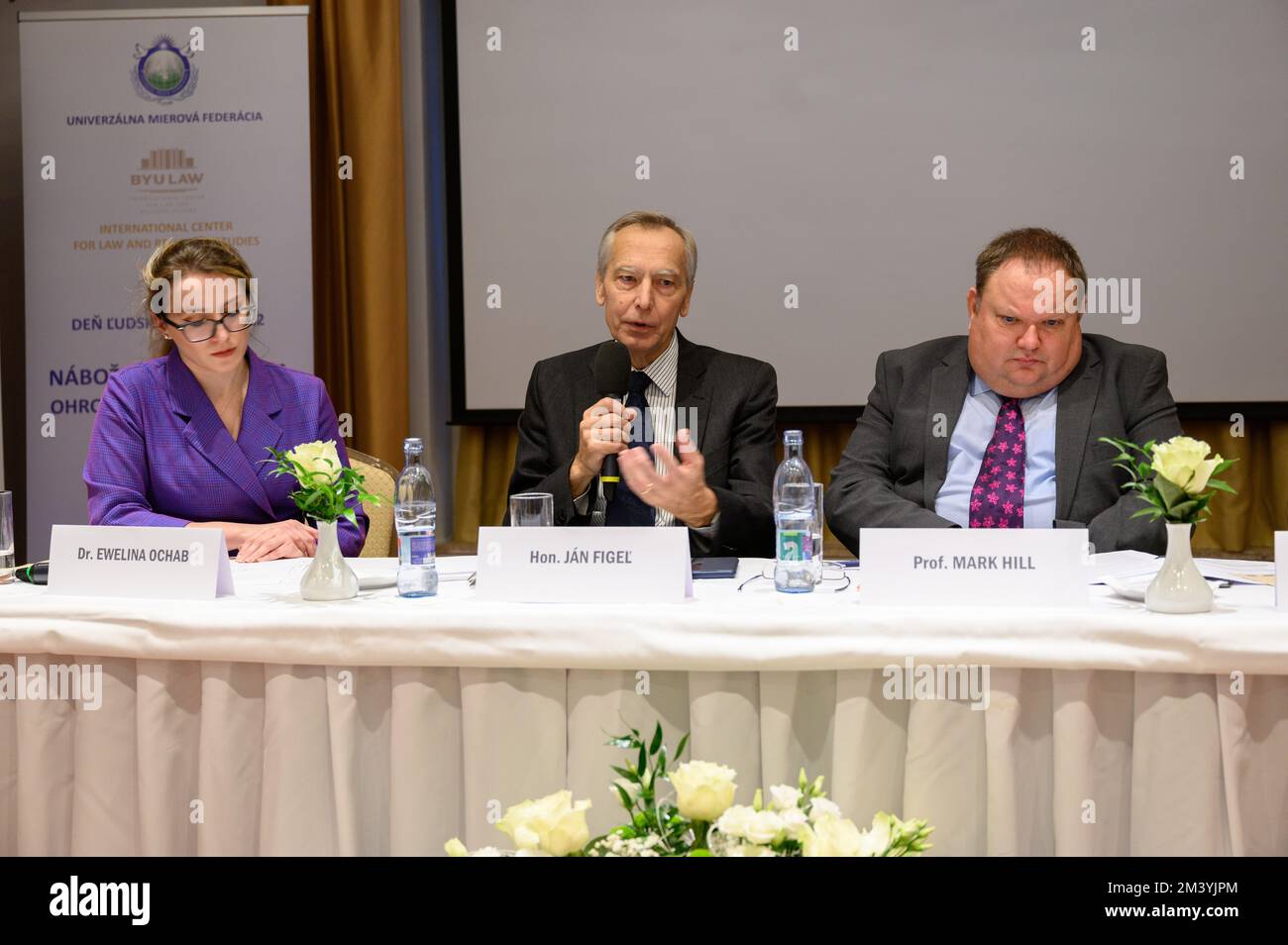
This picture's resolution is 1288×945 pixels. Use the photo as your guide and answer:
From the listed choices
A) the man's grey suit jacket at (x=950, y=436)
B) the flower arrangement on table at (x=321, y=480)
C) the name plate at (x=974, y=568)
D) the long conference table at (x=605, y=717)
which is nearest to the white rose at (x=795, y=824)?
the long conference table at (x=605, y=717)

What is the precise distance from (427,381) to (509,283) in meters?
0.54

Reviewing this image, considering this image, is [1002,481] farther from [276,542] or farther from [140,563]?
[140,563]

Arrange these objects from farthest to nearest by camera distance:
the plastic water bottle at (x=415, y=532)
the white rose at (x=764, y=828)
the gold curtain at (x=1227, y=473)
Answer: the gold curtain at (x=1227, y=473) → the plastic water bottle at (x=415, y=532) → the white rose at (x=764, y=828)

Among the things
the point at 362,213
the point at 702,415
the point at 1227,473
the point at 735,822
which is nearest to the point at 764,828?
the point at 735,822

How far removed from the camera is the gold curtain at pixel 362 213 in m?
4.36

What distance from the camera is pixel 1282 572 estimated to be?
4.64 feet

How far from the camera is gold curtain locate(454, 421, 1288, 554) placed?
427 centimetres

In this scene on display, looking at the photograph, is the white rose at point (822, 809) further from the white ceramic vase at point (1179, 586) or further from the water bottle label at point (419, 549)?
the water bottle label at point (419, 549)

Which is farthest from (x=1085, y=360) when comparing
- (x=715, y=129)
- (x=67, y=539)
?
(x=715, y=129)

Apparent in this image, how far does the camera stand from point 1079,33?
4125 millimetres

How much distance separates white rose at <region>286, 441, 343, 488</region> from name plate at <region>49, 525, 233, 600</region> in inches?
5.9

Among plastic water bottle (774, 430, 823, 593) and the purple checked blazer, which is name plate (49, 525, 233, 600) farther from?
plastic water bottle (774, 430, 823, 593)

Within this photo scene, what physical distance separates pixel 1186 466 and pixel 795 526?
0.52 meters
